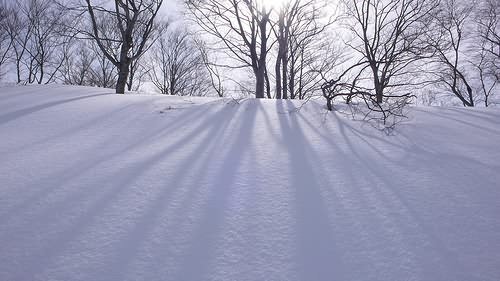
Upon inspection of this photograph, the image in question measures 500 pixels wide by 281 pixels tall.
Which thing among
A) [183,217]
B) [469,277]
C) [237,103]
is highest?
[237,103]

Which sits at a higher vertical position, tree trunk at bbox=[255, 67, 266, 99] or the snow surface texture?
tree trunk at bbox=[255, 67, 266, 99]

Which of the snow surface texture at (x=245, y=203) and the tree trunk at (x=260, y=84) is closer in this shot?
the snow surface texture at (x=245, y=203)

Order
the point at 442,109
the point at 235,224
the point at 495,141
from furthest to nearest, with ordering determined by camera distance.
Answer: the point at 442,109, the point at 495,141, the point at 235,224

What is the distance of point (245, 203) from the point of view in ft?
4.88

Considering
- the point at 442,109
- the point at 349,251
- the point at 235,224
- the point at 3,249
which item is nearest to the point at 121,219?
the point at 3,249

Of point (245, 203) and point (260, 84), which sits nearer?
point (245, 203)

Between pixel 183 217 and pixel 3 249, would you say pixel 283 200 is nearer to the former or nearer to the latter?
pixel 183 217

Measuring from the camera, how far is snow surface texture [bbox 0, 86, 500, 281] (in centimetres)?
108

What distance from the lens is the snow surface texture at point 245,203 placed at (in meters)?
1.08

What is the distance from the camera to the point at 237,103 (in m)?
4.10

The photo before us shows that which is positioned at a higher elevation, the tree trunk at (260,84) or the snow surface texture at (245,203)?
the tree trunk at (260,84)

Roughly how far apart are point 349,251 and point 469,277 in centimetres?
46

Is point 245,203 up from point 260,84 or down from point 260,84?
down

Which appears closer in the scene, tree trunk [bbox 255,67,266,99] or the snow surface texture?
the snow surface texture
